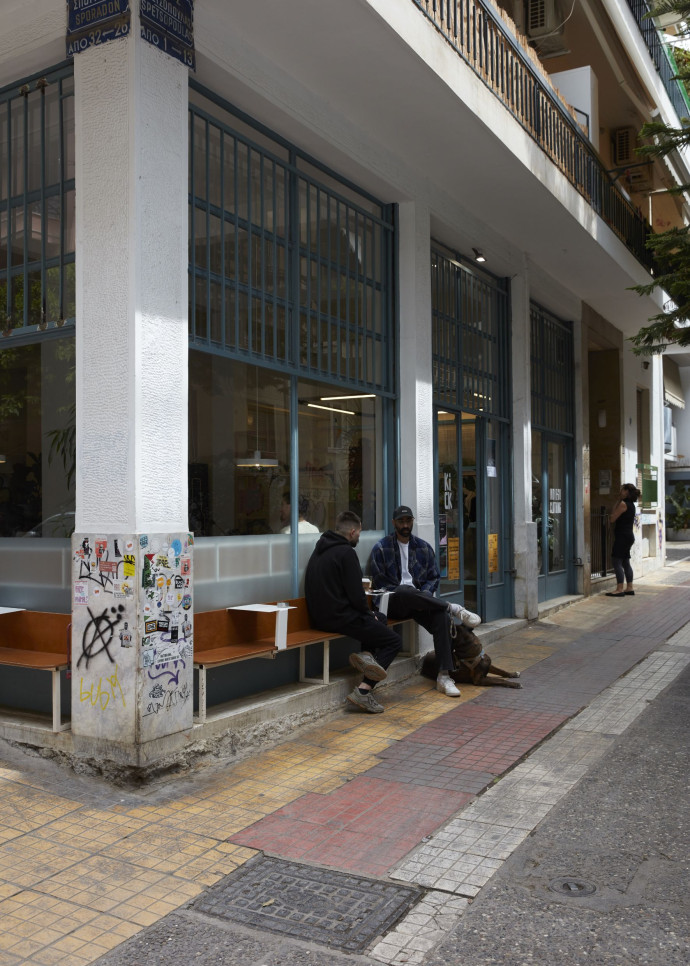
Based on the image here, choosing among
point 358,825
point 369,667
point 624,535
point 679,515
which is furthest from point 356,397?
point 679,515

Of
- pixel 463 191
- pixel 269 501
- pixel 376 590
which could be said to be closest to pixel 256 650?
pixel 269 501

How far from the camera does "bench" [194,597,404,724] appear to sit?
5969 millimetres

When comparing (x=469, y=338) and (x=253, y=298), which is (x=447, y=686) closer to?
(x=253, y=298)

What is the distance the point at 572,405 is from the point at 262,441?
29.8ft

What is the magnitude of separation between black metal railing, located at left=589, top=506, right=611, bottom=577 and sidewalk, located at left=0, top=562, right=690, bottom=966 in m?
9.63

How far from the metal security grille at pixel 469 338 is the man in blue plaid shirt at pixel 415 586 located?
214 cm

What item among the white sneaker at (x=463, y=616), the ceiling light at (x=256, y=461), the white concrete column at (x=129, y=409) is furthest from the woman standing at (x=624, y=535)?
the white concrete column at (x=129, y=409)

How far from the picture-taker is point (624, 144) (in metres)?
17.1

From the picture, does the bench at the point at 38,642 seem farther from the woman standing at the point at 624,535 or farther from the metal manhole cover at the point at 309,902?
the woman standing at the point at 624,535

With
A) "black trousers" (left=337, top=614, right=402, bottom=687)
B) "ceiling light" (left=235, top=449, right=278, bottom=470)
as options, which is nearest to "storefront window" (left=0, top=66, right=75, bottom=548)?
"ceiling light" (left=235, top=449, right=278, bottom=470)

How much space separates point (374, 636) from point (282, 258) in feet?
10.7

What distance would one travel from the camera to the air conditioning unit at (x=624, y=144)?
17.0 m

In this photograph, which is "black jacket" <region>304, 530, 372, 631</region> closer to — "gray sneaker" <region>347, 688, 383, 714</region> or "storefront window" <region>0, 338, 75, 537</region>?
"gray sneaker" <region>347, 688, 383, 714</region>

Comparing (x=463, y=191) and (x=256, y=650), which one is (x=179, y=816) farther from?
(x=463, y=191)
